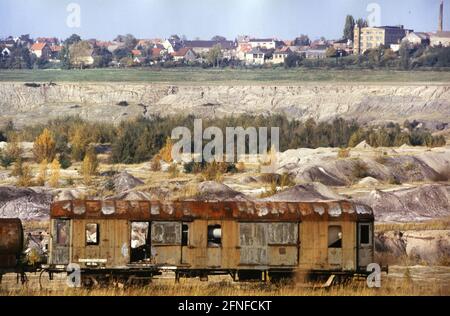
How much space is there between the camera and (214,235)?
30859 mm

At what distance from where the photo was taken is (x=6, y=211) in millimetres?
46750

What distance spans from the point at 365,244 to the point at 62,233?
814cm

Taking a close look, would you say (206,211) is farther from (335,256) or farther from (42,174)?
(42,174)

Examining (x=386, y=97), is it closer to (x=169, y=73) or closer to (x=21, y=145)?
(x=169, y=73)

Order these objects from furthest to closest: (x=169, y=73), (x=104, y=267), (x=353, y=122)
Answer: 1. (x=169, y=73)
2. (x=353, y=122)
3. (x=104, y=267)

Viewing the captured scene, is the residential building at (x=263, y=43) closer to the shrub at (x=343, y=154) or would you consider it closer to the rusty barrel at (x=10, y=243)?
the shrub at (x=343, y=154)

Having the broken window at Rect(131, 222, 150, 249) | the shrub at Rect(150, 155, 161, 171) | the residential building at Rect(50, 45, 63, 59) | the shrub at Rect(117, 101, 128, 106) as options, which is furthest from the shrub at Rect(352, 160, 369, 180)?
the residential building at Rect(50, 45, 63, 59)

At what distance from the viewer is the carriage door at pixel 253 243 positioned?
30.7 meters

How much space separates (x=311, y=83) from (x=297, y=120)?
13121mm

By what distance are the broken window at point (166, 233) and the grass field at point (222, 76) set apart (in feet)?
196

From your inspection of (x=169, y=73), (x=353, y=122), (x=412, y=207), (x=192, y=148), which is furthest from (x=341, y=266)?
(x=169, y=73)

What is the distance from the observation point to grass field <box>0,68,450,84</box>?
90.6m

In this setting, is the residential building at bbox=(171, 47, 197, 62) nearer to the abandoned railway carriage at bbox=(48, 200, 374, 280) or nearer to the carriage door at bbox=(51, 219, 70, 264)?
the abandoned railway carriage at bbox=(48, 200, 374, 280)

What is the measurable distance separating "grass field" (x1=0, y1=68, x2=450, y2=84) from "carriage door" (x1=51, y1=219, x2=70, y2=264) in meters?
61.0
